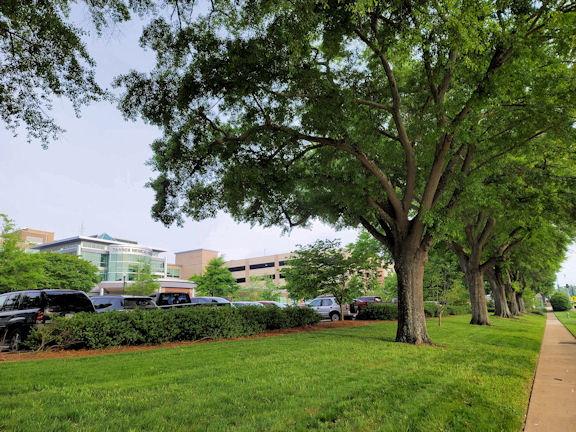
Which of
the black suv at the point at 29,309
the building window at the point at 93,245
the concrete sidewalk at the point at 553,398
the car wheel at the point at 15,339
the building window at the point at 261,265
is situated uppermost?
the building window at the point at 93,245

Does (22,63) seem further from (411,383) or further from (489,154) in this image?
(489,154)

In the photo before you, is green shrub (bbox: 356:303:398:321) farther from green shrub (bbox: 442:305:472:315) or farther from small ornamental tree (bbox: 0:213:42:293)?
small ornamental tree (bbox: 0:213:42:293)

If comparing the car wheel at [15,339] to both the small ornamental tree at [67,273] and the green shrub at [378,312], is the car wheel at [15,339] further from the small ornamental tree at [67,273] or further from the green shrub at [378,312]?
the small ornamental tree at [67,273]

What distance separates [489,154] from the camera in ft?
41.4

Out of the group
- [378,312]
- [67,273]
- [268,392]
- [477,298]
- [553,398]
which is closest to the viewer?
[268,392]

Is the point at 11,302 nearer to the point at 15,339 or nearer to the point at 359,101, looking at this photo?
the point at 15,339

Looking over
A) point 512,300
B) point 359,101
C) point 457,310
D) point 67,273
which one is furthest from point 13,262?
point 512,300

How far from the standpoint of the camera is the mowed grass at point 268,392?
159 inches

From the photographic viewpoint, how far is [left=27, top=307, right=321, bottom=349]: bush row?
959 cm

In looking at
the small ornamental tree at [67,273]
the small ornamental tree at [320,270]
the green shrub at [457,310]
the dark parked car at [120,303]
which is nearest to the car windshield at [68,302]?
the dark parked car at [120,303]

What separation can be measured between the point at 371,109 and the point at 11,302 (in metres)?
13.2

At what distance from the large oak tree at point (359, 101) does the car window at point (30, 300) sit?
455 centimetres

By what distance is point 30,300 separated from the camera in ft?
34.7

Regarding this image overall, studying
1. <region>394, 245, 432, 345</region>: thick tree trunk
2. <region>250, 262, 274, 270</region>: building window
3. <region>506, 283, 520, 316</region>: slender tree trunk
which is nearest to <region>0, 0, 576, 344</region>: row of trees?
<region>394, 245, 432, 345</region>: thick tree trunk
